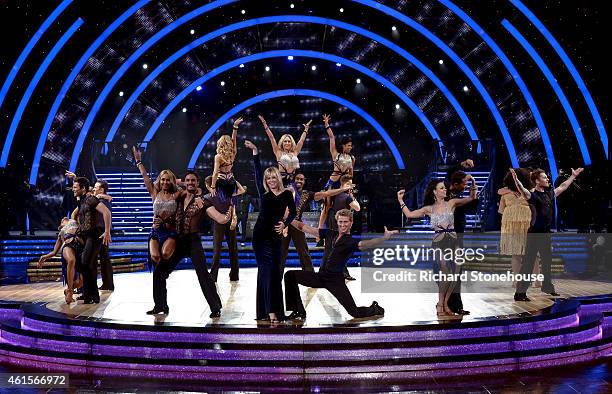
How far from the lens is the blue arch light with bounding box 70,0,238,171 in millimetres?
20109

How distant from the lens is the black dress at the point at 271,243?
6570 millimetres

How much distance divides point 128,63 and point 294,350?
54.8 ft

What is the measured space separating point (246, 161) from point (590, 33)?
42.6 feet

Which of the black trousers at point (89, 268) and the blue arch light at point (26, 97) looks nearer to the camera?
the black trousers at point (89, 268)

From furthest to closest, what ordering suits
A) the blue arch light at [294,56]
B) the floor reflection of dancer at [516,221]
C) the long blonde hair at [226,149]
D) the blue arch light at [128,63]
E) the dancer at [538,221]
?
the blue arch light at [294,56], the blue arch light at [128,63], the floor reflection of dancer at [516,221], the dancer at [538,221], the long blonde hair at [226,149]

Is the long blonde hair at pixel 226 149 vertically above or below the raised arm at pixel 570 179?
above

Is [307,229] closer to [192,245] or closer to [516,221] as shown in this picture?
[192,245]

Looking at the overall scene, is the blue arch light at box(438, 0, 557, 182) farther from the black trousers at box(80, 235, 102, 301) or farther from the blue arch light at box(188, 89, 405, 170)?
the black trousers at box(80, 235, 102, 301)

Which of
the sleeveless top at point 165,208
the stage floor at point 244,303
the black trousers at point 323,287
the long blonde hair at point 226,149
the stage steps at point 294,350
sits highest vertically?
the long blonde hair at point 226,149

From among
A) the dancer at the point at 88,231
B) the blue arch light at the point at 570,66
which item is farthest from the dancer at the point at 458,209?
the blue arch light at the point at 570,66

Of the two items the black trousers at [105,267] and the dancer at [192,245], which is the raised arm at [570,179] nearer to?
the dancer at [192,245]

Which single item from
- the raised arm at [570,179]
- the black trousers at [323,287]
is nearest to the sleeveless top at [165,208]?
the black trousers at [323,287]

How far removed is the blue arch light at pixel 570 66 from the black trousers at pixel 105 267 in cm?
1180

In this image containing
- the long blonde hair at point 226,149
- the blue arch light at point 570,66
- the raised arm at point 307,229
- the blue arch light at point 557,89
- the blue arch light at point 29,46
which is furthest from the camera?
the blue arch light at point 557,89
